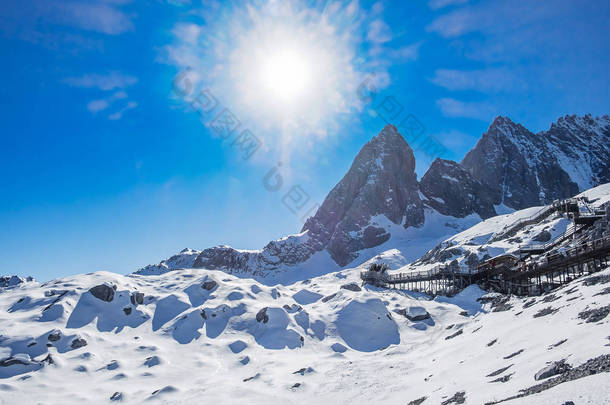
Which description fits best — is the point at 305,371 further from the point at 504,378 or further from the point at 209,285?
the point at 209,285

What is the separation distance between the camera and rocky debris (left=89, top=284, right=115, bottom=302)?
2201 inches

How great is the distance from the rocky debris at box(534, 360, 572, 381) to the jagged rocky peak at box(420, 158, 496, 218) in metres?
178

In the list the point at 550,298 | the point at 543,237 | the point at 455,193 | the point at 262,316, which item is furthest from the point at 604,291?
the point at 455,193

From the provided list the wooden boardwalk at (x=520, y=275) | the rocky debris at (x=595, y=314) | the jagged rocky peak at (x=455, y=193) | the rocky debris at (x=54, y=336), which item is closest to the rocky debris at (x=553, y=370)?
the rocky debris at (x=595, y=314)

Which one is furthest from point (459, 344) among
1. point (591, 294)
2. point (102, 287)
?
point (102, 287)

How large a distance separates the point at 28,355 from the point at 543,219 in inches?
3804

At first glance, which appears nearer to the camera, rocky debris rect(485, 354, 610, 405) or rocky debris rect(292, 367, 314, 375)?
rocky debris rect(485, 354, 610, 405)

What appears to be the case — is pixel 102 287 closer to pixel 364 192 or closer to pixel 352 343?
pixel 352 343

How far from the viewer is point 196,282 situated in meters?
64.3

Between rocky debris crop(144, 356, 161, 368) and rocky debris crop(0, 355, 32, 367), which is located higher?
rocky debris crop(0, 355, 32, 367)

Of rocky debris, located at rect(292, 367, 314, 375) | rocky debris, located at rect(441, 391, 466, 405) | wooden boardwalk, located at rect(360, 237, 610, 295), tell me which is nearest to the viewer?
rocky debris, located at rect(441, 391, 466, 405)

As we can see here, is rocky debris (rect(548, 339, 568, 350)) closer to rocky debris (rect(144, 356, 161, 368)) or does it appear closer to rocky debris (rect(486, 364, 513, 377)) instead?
rocky debris (rect(486, 364, 513, 377))

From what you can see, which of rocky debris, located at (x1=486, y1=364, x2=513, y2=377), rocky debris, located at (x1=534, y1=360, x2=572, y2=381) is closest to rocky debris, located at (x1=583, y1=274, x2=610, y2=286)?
rocky debris, located at (x1=486, y1=364, x2=513, y2=377)

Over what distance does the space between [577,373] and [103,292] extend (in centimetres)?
6053
